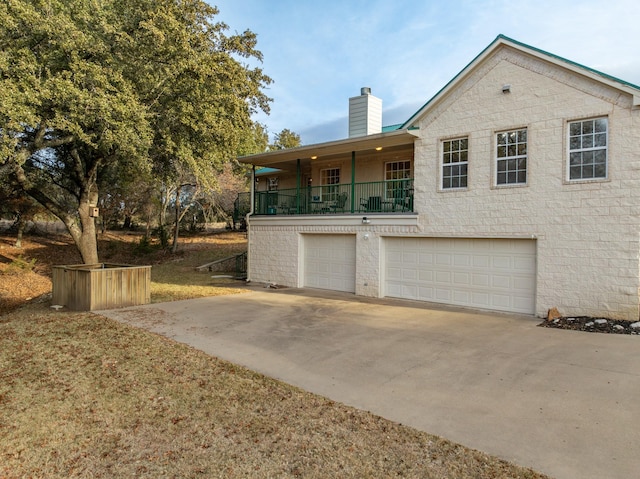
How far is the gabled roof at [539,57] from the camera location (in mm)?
8695

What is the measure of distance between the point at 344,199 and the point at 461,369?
9.72 m

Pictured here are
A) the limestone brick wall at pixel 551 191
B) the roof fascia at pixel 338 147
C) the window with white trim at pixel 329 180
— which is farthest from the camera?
the window with white trim at pixel 329 180

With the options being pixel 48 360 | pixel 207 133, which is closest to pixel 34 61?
pixel 207 133

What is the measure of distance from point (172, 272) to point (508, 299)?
14965mm

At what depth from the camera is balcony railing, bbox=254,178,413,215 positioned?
13.4 metres

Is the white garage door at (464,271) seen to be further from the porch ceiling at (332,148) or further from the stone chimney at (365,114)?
the stone chimney at (365,114)

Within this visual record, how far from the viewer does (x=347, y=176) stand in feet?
52.6

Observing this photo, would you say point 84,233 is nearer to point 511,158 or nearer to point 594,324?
point 511,158

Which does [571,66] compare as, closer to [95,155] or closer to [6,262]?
[95,155]

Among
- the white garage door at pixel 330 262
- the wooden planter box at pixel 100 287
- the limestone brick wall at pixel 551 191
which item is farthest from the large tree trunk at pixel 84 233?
the limestone brick wall at pixel 551 191

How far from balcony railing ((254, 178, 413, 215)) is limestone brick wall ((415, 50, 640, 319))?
1.71 m

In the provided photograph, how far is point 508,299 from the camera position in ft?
34.3

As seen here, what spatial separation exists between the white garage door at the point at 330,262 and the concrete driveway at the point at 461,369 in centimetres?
356

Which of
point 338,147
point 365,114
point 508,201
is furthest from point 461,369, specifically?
point 365,114
